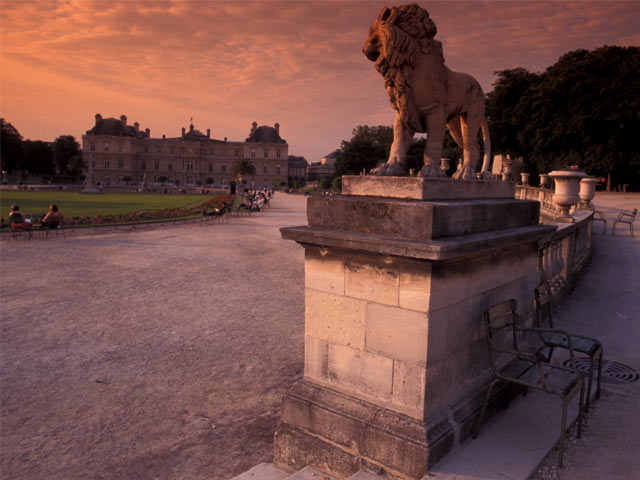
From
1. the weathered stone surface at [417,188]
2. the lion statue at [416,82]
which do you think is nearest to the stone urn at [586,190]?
the lion statue at [416,82]

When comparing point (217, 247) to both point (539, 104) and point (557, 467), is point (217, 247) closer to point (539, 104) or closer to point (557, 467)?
point (557, 467)

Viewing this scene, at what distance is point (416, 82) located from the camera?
12.4 ft

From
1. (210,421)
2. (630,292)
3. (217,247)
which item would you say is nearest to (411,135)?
(210,421)

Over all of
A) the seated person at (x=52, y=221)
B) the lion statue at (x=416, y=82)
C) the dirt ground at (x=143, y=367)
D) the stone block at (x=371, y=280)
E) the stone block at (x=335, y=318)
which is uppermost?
the lion statue at (x=416, y=82)

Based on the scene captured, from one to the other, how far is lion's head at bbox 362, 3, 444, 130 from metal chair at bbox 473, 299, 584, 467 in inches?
69.7

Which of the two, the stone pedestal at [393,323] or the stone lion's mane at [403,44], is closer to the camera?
the stone pedestal at [393,323]

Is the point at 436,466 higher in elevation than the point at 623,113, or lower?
lower

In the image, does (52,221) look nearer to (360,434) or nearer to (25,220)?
(25,220)

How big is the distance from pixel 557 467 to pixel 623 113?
32.9 meters

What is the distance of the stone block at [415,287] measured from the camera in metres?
2.81

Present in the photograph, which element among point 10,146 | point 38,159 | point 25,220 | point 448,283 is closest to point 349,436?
point 448,283

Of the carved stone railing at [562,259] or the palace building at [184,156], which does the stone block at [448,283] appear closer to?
the carved stone railing at [562,259]

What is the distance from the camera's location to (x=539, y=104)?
34.4 m

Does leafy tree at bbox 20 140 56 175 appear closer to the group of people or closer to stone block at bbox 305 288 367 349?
the group of people
